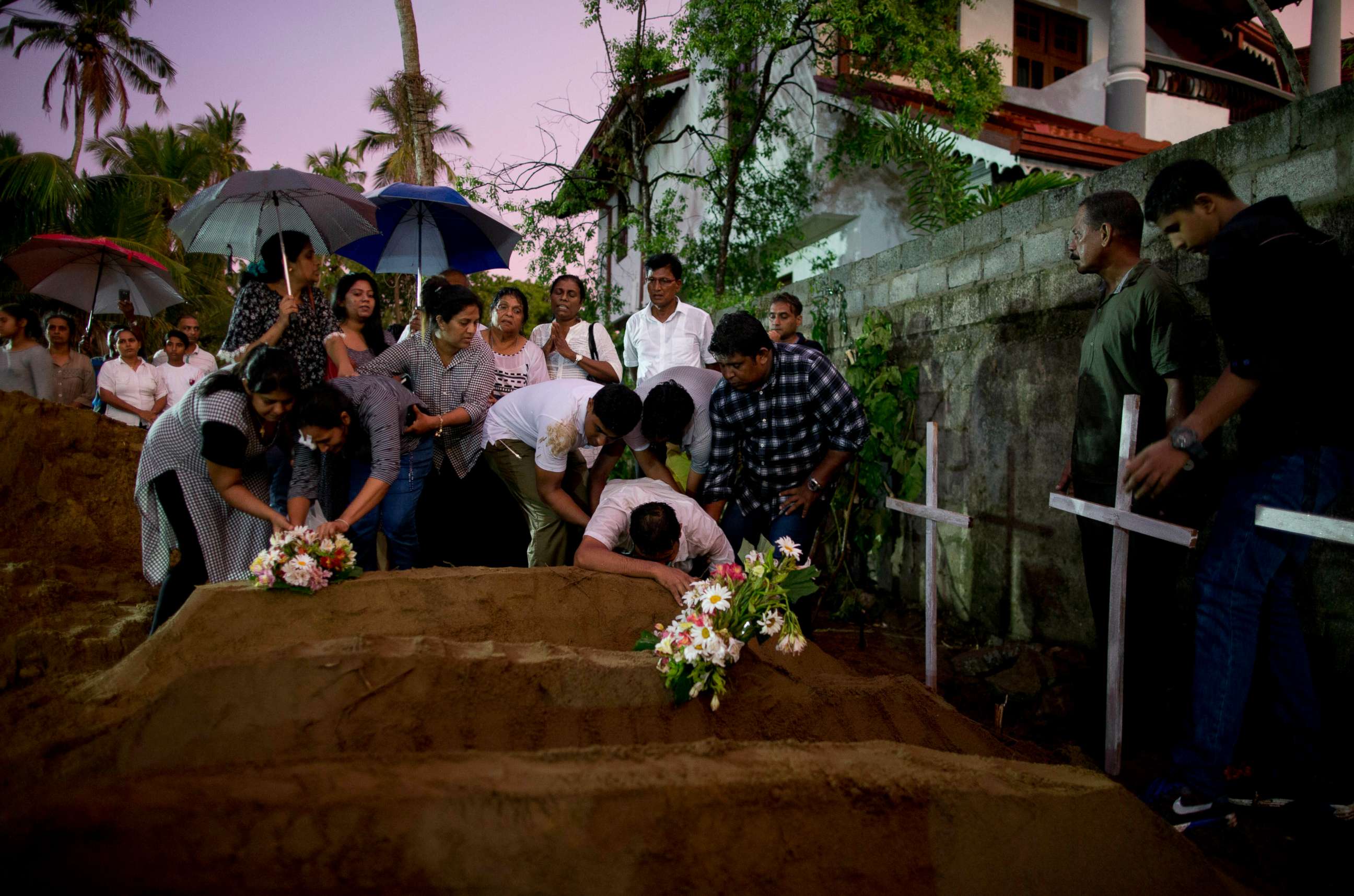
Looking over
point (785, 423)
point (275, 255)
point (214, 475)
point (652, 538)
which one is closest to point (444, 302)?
point (275, 255)

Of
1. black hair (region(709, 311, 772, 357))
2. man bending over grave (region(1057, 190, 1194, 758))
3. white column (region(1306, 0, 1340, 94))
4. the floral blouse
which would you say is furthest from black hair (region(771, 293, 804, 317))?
white column (region(1306, 0, 1340, 94))

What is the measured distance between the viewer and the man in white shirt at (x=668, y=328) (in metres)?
5.20

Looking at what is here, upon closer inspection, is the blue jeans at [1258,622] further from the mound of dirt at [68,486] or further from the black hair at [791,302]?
the mound of dirt at [68,486]

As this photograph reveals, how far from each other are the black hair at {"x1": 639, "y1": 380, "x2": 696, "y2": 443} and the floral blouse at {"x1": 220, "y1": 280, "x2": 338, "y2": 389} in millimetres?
1697

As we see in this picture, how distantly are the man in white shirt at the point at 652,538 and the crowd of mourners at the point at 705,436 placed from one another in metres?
0.01

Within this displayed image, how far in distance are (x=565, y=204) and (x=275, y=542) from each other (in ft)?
22.3

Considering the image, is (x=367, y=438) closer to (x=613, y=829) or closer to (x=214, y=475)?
(x=214, y=475)

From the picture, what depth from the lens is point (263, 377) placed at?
3.20 meters

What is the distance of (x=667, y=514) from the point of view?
3.44 m

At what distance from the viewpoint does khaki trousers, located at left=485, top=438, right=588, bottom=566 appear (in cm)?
409

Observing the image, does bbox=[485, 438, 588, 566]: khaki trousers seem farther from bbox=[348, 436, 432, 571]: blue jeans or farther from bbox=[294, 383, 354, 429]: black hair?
bbox=[294, 383, 354, 429]: black hair

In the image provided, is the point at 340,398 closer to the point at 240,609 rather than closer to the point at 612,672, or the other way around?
the point at 240,609

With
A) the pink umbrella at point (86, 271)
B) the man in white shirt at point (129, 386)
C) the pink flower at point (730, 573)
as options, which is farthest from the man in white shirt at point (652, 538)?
the pink umbrella at point (86, 271)

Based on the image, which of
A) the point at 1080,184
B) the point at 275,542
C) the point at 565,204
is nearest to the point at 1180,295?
the point at 1080,184
